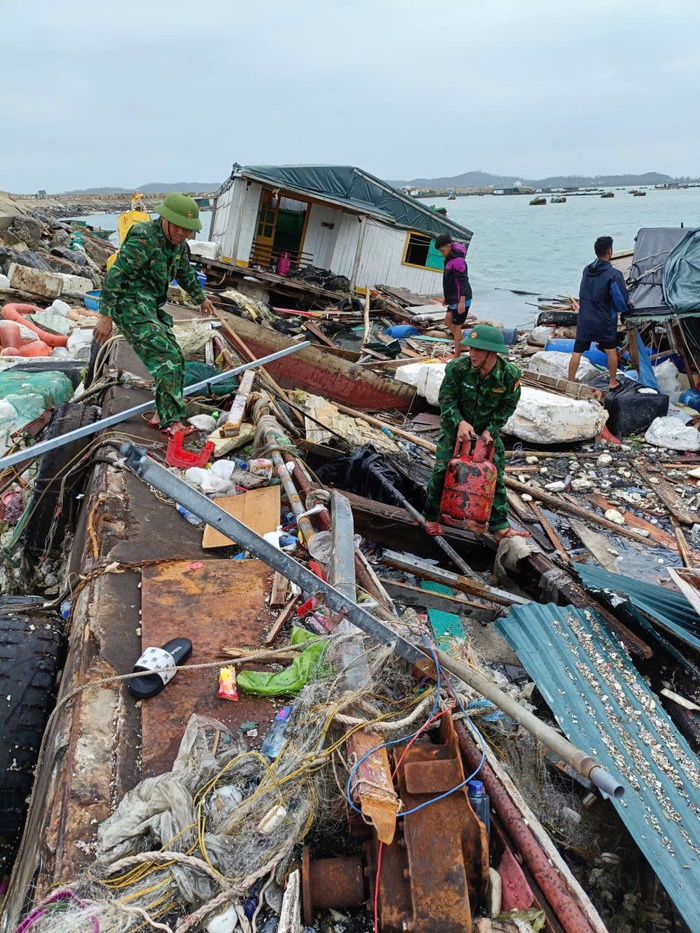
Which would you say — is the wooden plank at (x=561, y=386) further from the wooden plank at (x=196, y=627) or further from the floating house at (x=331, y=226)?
the floating house at (x=331, y=226)

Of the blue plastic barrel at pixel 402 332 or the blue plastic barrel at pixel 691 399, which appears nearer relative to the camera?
the blue plastic barrel at pixel 691 399

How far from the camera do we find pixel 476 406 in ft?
15.6

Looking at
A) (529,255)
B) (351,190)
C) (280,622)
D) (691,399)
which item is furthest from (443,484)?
(529,255)

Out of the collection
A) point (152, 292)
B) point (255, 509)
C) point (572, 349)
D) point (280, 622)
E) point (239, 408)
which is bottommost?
point (280, 622)

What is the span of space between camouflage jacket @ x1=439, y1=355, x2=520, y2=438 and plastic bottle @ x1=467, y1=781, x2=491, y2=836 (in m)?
3.13

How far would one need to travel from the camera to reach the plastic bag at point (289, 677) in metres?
2.46

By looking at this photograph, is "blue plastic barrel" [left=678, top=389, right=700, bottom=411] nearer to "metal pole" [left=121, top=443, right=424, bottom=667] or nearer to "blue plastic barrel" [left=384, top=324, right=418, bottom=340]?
"blue plastic barrel" [left=384, top=324, right=418, bottom=340]

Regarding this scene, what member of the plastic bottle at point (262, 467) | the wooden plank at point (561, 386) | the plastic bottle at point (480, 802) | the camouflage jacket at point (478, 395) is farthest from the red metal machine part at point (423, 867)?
the wooden plank at point (561, 386)

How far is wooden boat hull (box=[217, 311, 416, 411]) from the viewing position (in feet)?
25.3

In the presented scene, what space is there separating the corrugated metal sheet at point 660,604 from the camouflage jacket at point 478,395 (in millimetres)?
1444

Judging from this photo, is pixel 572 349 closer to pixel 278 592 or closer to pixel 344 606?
pixel 278 592

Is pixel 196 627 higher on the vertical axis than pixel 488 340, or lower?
lower

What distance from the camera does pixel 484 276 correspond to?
2677 centimetres

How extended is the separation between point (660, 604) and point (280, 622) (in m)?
2.48
